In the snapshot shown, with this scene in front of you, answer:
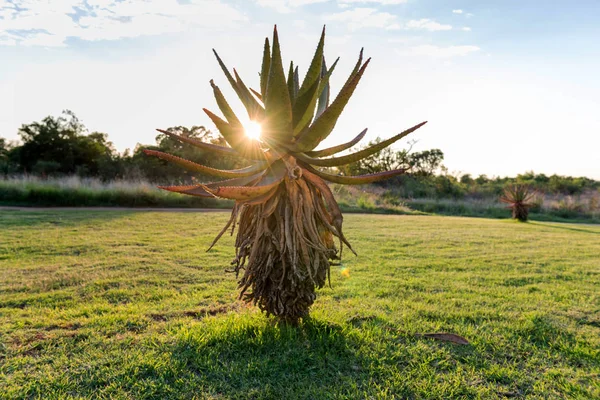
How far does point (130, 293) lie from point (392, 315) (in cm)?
274

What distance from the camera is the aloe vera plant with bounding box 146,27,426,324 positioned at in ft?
7.29

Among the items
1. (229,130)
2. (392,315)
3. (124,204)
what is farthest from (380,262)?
(124,204)

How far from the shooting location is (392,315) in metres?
3.32

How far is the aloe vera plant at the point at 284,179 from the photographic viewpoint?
2.22m

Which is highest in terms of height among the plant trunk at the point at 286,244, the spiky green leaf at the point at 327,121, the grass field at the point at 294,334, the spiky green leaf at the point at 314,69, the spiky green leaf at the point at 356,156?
the spiky green leaf at the point at 314,69

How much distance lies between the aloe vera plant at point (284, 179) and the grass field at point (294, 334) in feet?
1.54

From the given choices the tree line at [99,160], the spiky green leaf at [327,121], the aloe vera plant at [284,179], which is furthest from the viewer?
the tree line at [99,160]

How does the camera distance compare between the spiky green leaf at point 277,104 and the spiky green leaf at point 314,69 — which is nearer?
the spiky green leaf at point 277,104

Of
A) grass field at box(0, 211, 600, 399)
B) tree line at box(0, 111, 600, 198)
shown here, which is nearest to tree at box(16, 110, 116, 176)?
tree line at box(0, 111, 600, 198)

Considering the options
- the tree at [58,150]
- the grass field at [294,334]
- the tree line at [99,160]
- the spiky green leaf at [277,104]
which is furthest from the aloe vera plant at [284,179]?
the tree at [58,150]

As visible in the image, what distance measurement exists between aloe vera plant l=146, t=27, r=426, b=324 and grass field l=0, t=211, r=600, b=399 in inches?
18.5

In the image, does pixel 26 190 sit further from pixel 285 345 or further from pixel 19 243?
pixel 285 345

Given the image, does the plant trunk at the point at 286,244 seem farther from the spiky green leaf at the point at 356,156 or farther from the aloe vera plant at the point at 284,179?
the spiky green leaf at the point at 356,156

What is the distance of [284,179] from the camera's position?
2.40 meters
